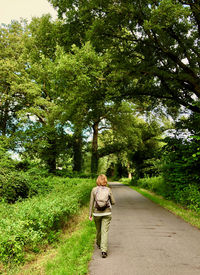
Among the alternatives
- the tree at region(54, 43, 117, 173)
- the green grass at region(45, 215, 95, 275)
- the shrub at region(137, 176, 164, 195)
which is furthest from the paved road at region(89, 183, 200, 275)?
the shrub at region(137, 176, 164, 195)

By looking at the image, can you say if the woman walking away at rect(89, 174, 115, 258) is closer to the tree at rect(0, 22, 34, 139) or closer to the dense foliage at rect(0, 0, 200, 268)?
the dense foliage at rect(0, 0, 200, 268)

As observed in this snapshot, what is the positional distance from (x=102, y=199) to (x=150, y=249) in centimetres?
180

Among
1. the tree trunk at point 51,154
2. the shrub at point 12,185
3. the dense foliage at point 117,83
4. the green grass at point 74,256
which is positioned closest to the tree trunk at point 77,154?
the tree trunk at point 51,154

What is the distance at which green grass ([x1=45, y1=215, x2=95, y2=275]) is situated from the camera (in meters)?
4.01

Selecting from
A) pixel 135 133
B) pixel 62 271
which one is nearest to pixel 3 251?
pixel 62 271

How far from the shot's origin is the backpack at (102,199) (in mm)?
4965

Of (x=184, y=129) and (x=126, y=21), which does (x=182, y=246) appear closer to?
(x=184, y=129)

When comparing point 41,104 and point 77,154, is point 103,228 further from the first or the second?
point 77,154

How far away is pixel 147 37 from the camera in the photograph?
11.4 metres

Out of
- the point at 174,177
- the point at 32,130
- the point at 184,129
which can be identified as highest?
the point at 32,130

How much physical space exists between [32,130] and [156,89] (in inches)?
517

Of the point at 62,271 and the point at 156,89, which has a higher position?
the point at 156,89

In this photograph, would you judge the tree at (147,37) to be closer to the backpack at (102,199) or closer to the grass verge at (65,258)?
Answer: the backpack at (102,199)

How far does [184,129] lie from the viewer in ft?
38.6
